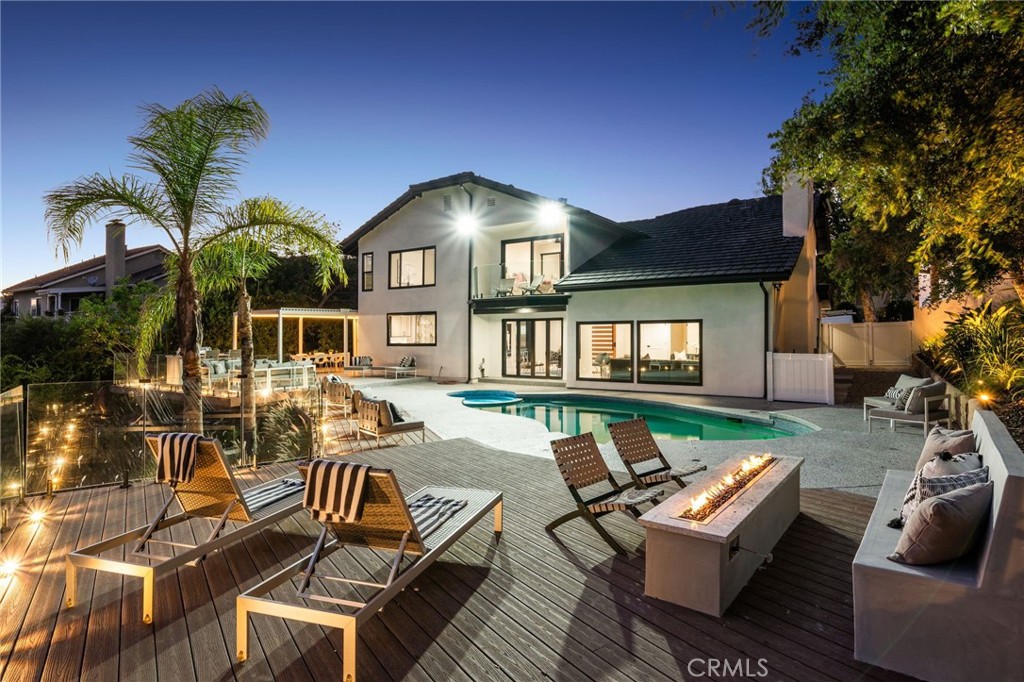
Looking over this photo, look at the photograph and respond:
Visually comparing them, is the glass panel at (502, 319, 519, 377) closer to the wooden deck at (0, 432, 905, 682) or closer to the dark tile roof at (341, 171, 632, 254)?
the dark tile roof at (341, 171, 632, 254)

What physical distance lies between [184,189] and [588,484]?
21.9 ft

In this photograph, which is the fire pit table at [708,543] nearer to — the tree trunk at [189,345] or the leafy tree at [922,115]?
the leafy tree at [922,115]

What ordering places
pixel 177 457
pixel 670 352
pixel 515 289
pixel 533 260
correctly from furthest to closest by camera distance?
pixel 533 260
pixel 515 289
pixel 670 352
pixel 177 457

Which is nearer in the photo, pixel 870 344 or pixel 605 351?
pixel 605 351

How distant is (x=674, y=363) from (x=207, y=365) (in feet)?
40.8

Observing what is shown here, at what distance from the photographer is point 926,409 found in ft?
26.2

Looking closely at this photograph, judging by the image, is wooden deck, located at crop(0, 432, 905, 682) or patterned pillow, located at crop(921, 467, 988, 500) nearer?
wooden deck, located at crop(0, 432, 905, 682)

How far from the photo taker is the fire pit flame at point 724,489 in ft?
11.0

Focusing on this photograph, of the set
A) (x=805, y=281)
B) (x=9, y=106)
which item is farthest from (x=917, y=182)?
(x=9, y=106)

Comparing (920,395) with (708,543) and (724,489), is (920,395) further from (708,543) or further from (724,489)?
(708,543)

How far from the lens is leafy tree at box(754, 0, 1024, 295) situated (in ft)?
14.1

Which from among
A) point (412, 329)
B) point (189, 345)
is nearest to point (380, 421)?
point (189, 345)

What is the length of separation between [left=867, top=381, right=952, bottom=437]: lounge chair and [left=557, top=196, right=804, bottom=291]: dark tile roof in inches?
195

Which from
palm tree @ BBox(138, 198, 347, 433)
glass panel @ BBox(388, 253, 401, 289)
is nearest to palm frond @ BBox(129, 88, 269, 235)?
palm tree @ BBox(138, 198, 347, 433)
